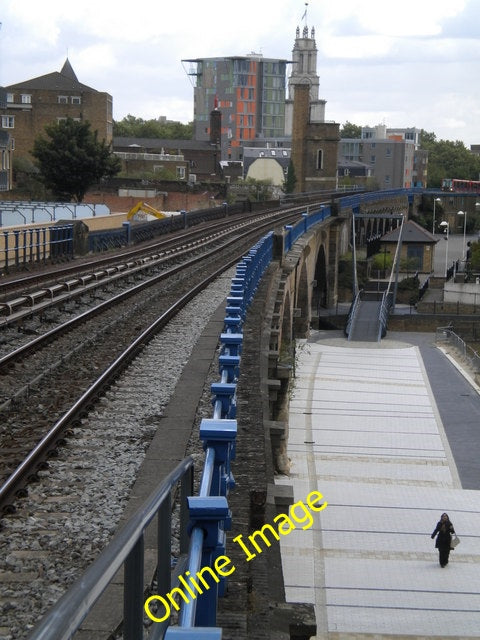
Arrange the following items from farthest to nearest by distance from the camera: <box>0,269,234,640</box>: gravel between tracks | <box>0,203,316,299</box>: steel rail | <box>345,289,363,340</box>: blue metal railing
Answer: <box>345,289,363,340</box>: blue metal railing, <box>0,203,316,299</box>: steel rail, <box>0,269,234,640</box>: gravel between tracks

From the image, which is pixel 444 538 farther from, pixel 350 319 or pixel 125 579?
pixel 350 319

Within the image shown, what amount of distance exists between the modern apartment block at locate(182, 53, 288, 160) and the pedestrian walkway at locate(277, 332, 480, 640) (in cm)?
12267

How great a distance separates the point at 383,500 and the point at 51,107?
200 feet

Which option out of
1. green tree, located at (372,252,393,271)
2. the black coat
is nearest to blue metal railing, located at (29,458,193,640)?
the black coat

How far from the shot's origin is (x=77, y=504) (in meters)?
7.18

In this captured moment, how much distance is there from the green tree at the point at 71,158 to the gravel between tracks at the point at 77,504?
40.3 m

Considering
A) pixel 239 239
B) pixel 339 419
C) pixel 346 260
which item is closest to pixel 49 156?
pixel 239 239

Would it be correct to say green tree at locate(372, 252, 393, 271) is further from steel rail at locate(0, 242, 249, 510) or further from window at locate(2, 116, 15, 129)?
steel rail at locate(0, 242, 249, 510)

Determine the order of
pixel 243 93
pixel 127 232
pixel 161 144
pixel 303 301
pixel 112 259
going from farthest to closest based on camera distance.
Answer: pixel 243 93
pixel 161 144
pixel 303 301
pixel 127 232
pixel 112 259

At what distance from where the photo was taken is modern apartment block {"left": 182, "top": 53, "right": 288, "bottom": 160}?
156 meters

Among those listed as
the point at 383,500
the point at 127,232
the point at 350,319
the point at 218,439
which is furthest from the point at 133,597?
the point at 350,319

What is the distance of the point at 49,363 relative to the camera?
12891mm

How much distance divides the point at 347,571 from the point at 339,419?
38.9 feet

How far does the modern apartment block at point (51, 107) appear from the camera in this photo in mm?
74062
